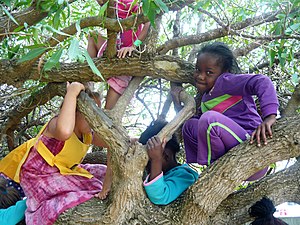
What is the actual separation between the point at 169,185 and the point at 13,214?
0.93 m

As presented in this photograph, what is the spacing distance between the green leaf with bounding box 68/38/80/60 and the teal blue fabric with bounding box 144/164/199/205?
39.9 inches

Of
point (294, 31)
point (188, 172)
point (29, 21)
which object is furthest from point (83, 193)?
point (294, 31)

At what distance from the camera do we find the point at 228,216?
90.3 inches

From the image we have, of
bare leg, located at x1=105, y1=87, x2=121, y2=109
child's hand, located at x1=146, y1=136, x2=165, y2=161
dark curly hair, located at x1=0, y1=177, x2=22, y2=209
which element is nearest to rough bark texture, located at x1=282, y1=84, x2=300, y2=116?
child's hand, located at x1=146, y1=136, x2=165, y2=161

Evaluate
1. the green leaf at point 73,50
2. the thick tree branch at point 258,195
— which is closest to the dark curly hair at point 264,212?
the thick tree branch at point 258,195

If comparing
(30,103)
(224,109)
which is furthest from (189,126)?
(30,103)

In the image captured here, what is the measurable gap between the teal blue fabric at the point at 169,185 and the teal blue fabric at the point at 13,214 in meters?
0.79

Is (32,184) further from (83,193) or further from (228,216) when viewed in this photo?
(228,216)

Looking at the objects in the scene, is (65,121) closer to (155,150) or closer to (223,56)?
(155,150)

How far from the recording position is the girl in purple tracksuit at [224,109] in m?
2.10

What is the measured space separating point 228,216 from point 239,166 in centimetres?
36

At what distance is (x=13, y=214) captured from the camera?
8.09 feet

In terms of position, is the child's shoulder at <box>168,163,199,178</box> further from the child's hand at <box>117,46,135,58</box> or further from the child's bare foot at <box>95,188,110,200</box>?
the child's hand at <box>117,46,135,58</box>

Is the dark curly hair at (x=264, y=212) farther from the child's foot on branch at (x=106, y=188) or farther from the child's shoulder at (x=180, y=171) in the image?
the child's foot on branch at (x=106, y=188)
